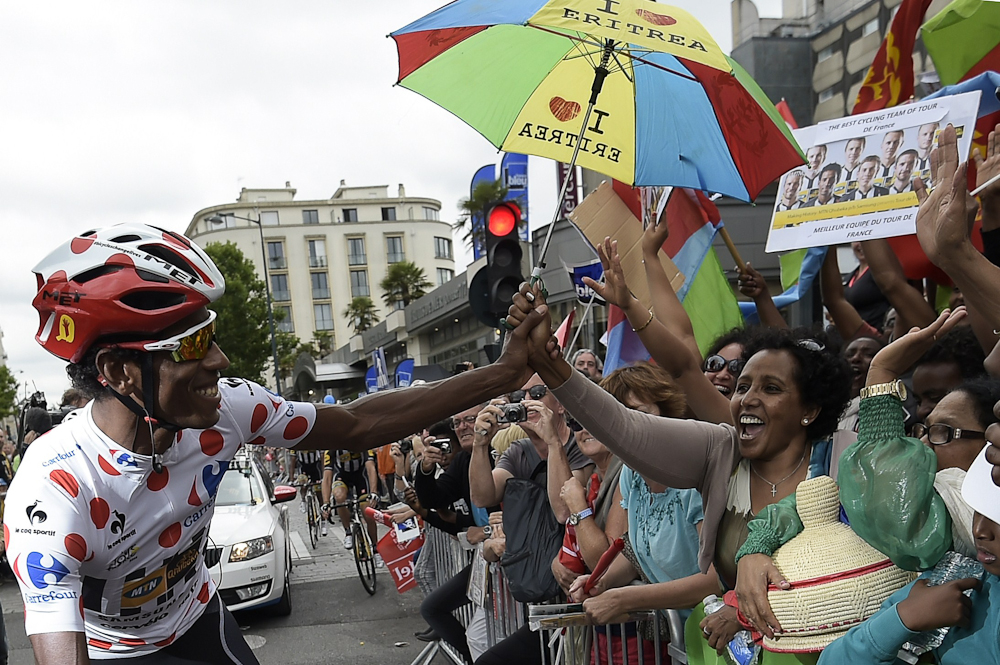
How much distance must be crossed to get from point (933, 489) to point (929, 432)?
431 millimetres

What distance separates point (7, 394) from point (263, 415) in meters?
89.2

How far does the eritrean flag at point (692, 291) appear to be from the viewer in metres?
5.04

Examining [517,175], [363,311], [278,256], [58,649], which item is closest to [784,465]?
[58,649]

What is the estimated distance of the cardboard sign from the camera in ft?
16.1

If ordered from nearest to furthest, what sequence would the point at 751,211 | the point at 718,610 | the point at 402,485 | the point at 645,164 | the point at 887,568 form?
1. the point at 887,568
2. the point at 718,610
3. the point at 645,164
4. the point at 402,485
5. the point at 751,211

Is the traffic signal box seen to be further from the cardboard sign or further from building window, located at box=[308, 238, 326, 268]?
building window, located at box=[308, 238, 326, 268]

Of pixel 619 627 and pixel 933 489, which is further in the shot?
pixel 619 627

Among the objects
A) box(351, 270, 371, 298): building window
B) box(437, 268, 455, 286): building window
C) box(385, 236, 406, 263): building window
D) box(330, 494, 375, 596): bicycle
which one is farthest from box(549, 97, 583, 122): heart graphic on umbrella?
box(437, 268, 455, 286): building window

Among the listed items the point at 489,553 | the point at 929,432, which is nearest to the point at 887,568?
the point at 929,432

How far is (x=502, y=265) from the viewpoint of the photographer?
14.3 ft

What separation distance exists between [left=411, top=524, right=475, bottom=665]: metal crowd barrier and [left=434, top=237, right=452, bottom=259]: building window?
306 feet

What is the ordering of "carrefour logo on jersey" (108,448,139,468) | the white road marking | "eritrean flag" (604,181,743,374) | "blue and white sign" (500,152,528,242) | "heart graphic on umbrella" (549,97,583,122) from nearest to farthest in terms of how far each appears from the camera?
"carrefour logo on jersey" (108,448,139,468) < "heart graphic on umbrella" (549,97,583,122) < "eritrean flag" (604,181,743,374) < the white road marking < "blue and white sign" (500,152,528,242)

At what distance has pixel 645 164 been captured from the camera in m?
3.45

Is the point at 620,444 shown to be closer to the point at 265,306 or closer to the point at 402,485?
the point at 402,485
